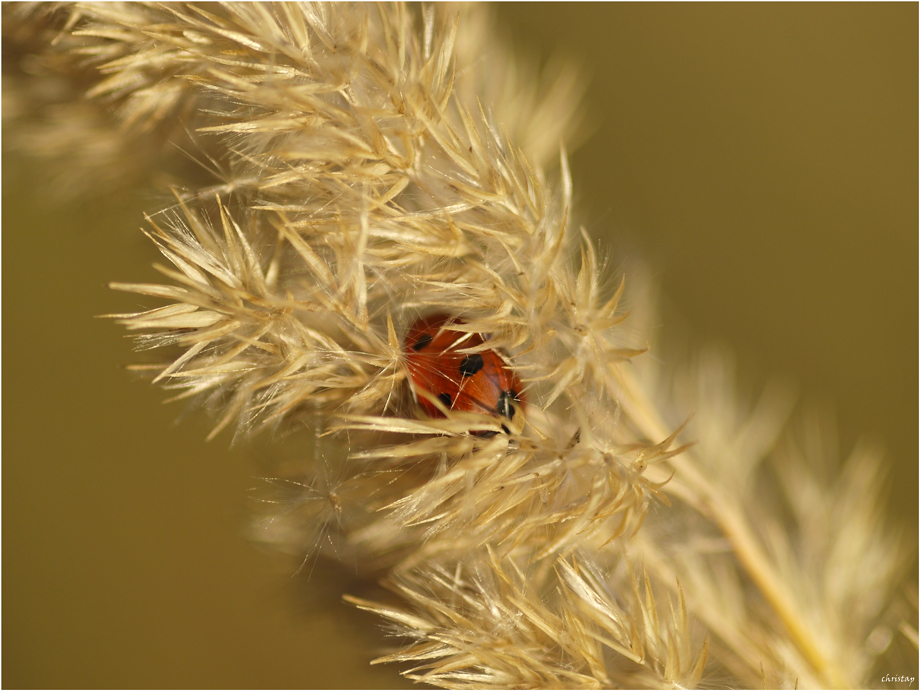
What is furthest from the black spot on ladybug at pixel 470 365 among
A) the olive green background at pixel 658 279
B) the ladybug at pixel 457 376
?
the olive green background at pixel 658 279

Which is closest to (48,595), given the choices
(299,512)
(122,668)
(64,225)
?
(122,668)

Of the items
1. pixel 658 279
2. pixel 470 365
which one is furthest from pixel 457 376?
pixel 658 279

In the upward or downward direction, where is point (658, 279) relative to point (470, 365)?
upward

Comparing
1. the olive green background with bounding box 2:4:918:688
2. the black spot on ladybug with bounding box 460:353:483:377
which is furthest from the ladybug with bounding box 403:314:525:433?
the olive green background with bounding box 2:4:918:688

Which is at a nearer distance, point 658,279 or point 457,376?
point 457,376

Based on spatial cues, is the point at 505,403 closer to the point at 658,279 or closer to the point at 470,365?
the point at 470,365

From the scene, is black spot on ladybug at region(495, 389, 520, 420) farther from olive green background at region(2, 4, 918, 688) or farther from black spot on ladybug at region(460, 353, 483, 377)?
olive green background at region(2, 4, 918, 688)

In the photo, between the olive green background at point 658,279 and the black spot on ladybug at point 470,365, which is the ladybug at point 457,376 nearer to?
the black spot on ladybug at point 470,365

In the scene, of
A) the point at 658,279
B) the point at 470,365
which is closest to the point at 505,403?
the point at 470,365

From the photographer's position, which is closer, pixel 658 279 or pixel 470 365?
pixel 470 365
